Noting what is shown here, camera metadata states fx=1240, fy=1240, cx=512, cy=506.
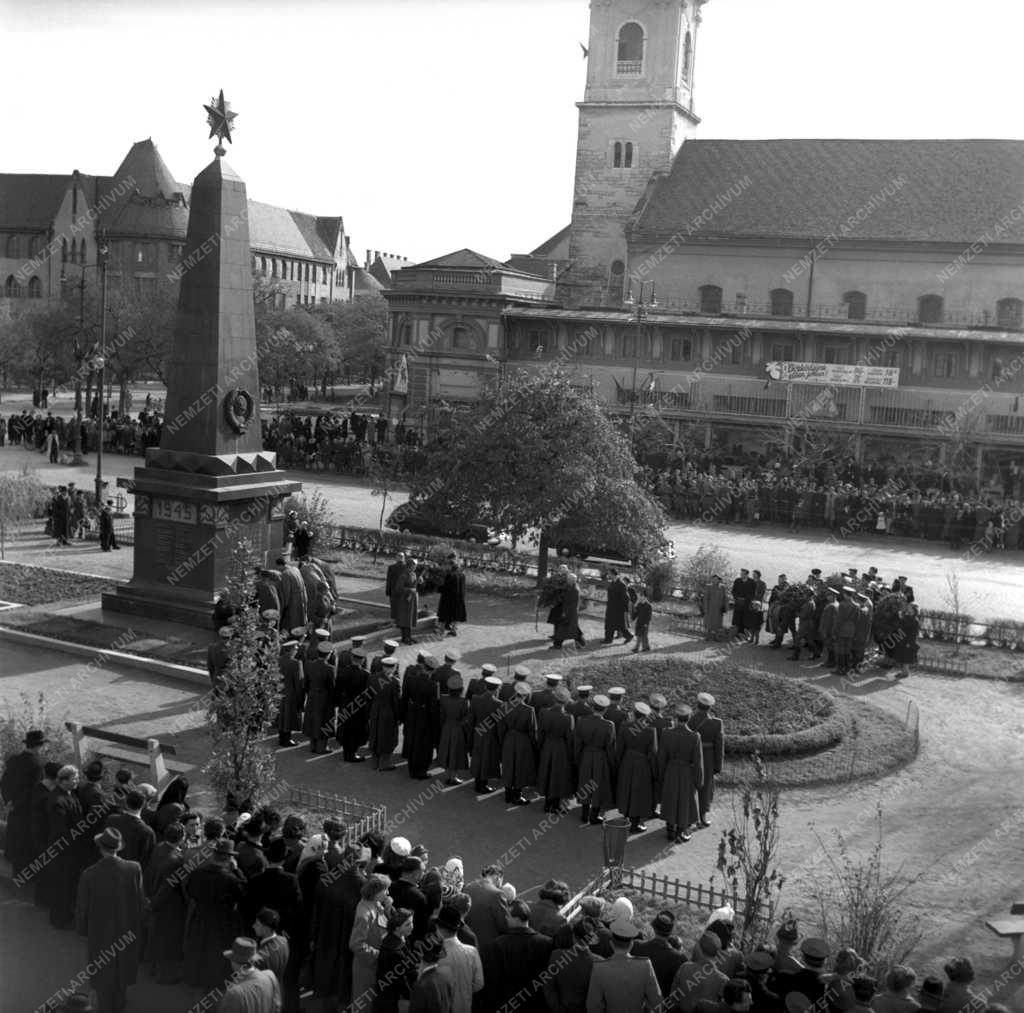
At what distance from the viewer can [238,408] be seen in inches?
809

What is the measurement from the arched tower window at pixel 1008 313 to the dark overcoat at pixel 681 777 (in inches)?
1594

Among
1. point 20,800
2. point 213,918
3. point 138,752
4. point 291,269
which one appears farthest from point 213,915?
point 291,269

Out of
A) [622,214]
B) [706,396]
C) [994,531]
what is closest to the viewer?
[994,531]

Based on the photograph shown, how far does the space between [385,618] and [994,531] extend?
61.1 feet

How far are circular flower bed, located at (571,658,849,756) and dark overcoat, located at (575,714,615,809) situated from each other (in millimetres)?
2812

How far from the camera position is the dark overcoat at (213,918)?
937cm

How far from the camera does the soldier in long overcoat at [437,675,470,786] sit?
14.4 m

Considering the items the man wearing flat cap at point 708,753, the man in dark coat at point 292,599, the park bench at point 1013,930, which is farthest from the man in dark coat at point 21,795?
the park bench at point 1013,930

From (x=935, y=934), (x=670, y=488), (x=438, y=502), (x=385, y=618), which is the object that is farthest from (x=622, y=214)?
(x=935, y=934)

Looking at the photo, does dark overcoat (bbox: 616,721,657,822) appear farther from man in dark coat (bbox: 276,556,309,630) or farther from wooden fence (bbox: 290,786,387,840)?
man in dark coat (bbox: 276,556,309,630)

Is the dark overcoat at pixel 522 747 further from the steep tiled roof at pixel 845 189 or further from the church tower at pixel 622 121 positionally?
the church tower at pixel 622 121

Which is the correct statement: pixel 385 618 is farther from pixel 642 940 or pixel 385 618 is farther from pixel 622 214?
pixel 622 214

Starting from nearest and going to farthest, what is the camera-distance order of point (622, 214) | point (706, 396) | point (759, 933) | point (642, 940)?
point (642, 940), point (759, 933), point (706, 396), point (622, 214)

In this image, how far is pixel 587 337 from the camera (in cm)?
5000
